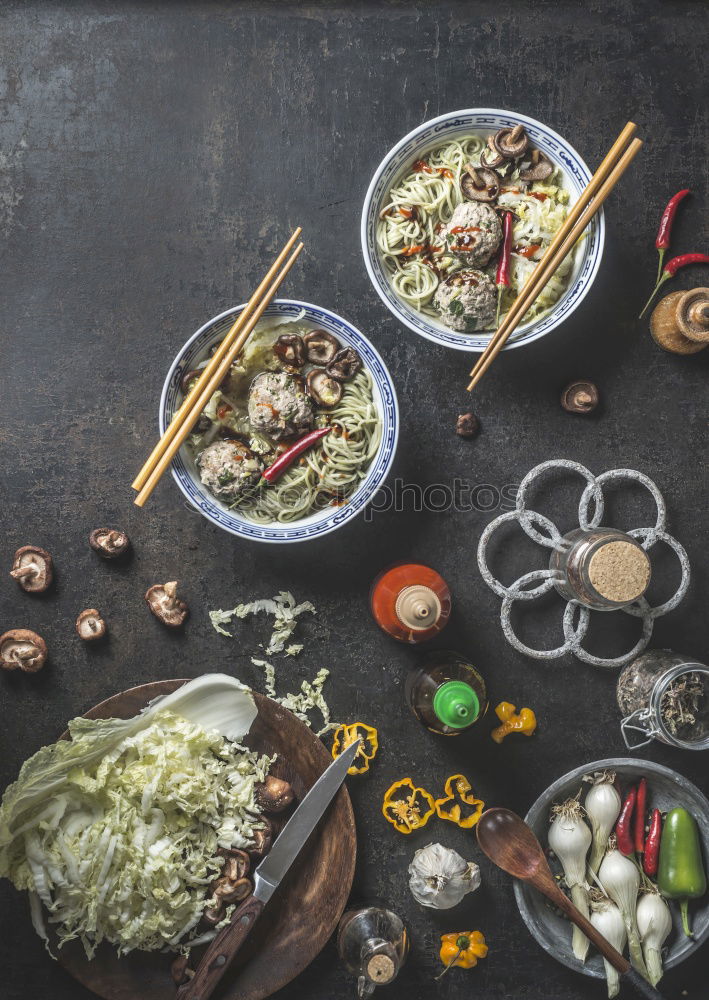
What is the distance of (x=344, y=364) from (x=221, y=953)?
2406mm

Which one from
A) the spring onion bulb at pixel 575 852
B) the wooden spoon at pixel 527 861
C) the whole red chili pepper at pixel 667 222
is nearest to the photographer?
the wooden spoon at pixel 527 861

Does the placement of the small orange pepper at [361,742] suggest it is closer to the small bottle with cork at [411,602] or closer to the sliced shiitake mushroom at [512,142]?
the small bottle with cork at [411,602]

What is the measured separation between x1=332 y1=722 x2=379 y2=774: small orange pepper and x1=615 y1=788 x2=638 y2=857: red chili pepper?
1114mm

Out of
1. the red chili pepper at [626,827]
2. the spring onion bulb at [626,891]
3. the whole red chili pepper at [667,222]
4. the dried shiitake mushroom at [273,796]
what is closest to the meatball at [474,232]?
the whole red chili pepper at [667,222]

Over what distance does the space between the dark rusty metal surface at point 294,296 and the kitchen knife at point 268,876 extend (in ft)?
0.85

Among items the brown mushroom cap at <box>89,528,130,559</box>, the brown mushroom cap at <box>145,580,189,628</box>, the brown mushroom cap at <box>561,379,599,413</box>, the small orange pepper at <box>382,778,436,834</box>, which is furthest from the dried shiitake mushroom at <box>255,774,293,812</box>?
the brown mushroom cap at <box>561,379,599,413</box>

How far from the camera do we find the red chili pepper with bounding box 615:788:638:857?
325 centimetres

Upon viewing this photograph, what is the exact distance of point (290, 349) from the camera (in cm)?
296

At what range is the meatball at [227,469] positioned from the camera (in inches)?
115

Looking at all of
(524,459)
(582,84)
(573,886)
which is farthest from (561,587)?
(582,84)

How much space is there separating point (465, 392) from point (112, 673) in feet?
6.58

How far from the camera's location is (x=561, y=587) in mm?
3299

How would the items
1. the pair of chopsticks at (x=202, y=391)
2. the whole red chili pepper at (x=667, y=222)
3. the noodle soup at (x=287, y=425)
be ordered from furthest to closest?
the whole red chili pepper at (x=667, y=222), the noodle soup at (x=287, y=425), the pair of chopsticks at (x=202, y=391)

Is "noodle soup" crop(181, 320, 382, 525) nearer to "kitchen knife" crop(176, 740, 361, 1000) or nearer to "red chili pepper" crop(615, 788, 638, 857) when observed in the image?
"kitchen knife" crop(176, 740, 361, 1000)
